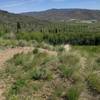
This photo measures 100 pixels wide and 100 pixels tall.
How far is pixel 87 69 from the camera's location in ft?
33.2

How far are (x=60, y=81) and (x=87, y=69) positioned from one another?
125 cm

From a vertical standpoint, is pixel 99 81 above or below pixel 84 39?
above

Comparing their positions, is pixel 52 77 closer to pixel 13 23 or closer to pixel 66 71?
pixel 66 71

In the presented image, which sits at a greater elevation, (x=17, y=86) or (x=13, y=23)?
(x=17, y=86)

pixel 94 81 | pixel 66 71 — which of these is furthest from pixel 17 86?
pixel 94 81

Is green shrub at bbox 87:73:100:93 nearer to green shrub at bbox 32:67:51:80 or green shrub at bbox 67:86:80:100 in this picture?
green shrub at bbox 67:86:80:100

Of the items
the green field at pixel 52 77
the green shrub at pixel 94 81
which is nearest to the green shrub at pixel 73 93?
the green field at pixel 52 77

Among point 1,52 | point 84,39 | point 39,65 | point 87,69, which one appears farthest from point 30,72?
point 84,39

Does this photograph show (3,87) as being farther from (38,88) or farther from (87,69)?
(87,69)

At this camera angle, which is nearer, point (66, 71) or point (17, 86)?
point (17, 86)

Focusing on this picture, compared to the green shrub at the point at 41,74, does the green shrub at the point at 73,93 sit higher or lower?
lower

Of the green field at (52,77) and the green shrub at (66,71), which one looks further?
the green shrub at (66,71)

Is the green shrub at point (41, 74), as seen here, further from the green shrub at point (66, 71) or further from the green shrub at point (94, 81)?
the green shrub at point (94, 81)

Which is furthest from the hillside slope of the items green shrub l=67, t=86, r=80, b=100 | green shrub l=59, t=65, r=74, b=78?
Answer: green shrub l=67, t=86, r=80, b=100
